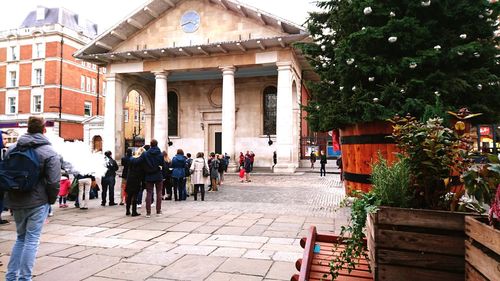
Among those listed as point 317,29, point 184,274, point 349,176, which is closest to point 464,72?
point 349,176

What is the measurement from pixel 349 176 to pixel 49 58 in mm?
42531

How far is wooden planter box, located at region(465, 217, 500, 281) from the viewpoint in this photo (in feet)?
5.51

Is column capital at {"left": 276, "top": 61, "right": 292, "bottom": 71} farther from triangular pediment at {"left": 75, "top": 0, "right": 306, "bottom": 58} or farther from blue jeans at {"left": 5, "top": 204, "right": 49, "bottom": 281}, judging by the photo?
blue jeans at {"left": 5, "top": 204, "right": 49, "bottom": 281}

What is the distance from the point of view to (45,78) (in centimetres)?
4028

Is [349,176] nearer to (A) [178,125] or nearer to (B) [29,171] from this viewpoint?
(B) [29,171]

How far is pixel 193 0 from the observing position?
25.0 meters

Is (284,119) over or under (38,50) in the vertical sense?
under

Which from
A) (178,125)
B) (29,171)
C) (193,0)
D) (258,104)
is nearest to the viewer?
(29,171)

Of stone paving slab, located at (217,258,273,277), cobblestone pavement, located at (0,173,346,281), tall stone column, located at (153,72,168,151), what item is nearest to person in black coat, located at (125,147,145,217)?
cobblestone pavement, located at (0,173,346,281)

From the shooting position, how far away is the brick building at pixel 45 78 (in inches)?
1567

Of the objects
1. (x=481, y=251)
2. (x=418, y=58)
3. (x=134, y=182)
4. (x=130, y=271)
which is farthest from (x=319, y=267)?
(x=134, y=182)

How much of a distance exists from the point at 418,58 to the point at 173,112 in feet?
85.2

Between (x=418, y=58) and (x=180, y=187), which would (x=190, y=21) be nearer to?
(x=180, y=187)

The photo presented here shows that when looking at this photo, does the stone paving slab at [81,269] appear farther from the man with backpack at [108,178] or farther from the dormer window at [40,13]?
the dormer window at [40,13]
